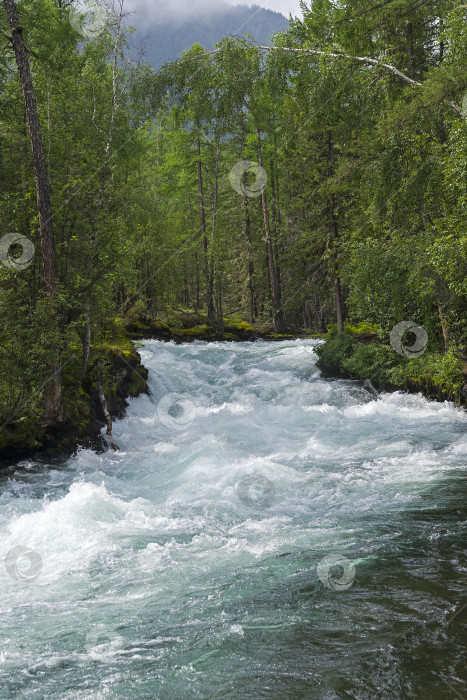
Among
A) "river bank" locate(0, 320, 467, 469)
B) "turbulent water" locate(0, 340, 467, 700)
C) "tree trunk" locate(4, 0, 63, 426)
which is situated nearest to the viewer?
"turbulent water" locate(0, 340, 467, 700)

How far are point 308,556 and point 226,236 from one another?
106ft

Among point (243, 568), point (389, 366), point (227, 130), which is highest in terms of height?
point (227, 130)

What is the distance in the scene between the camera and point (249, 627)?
4332 mm

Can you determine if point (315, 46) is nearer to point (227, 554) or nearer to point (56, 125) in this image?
point (56, 125)

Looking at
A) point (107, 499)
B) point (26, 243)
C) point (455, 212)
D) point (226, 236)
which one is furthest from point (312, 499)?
point (226, 236)

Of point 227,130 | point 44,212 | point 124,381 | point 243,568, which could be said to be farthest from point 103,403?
point 243,568

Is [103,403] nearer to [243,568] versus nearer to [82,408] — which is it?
[82,408]

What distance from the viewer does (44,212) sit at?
1073 centimetres

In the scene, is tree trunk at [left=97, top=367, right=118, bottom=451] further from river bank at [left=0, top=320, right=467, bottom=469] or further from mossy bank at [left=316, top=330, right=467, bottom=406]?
mossy bank at [left=316, top=330, right=467, bottom=406]

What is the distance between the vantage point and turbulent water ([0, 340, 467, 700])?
3.69 metres

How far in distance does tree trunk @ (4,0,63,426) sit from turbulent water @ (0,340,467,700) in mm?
1497

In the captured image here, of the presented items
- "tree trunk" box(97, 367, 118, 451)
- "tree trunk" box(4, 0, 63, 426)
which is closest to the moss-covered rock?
"tree trunk" box(97, 367, 118, 451)

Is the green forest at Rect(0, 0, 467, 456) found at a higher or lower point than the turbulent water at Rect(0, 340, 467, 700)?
higher

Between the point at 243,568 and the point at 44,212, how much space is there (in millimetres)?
8281
